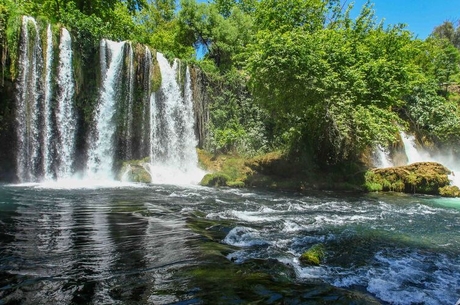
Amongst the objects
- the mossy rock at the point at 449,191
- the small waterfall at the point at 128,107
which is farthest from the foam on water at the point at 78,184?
the mossy rock at the point at 449,191

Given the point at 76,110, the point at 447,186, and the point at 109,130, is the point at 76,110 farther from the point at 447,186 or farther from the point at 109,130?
the point at 447,186

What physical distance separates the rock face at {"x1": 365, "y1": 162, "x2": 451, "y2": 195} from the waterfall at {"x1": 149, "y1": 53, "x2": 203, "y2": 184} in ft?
31.0

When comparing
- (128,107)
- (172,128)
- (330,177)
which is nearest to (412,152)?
(330,177)

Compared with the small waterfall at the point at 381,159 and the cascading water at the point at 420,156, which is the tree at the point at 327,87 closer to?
the small waterfall at the point at 381,159

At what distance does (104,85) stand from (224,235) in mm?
14990

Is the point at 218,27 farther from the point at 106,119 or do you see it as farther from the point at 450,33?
the point at 450,33

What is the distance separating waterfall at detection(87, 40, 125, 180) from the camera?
18.6 meters

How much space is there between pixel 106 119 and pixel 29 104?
3.81 m

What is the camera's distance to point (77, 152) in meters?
18.6

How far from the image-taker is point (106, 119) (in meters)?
19.3

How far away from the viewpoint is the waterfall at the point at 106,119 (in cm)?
1863

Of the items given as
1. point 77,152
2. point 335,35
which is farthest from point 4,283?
point 335,35

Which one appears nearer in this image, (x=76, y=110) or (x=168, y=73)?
(x=76, y=110)

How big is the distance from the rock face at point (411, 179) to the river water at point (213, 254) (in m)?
7.29
